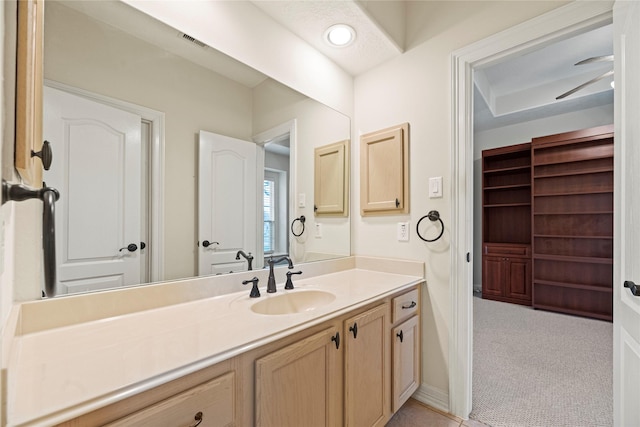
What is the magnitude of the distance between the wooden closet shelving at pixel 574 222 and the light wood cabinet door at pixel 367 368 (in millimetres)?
3329

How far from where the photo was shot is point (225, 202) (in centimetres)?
142

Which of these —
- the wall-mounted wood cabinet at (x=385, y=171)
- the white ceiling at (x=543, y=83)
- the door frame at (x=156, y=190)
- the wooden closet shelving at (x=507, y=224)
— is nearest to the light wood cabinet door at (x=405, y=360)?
the wall-mounted wood cabinet at (x=385, y=171)

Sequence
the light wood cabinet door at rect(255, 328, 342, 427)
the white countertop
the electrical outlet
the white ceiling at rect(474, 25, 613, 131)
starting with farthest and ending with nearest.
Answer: the white ceiling at rect(474, 25, 613, 131), the electrical outlet, the light wood cabinet door at rect(255, 328, 342, 427), the white countertop

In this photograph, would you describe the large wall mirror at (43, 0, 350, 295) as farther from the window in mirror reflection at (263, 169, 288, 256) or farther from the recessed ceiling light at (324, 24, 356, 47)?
the recessed ceiling light at (324, 24, 356, 47)

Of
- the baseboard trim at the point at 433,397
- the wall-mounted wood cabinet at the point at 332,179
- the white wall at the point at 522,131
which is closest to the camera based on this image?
the baseboard trim at the point at 433,397

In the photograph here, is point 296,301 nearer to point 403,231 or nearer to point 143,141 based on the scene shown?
point 403,231

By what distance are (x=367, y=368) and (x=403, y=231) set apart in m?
0.89

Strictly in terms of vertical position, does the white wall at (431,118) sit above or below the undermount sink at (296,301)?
above

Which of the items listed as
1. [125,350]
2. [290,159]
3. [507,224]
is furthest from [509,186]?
[125,350]

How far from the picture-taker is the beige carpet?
1664mm

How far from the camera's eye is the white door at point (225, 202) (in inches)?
52.9
